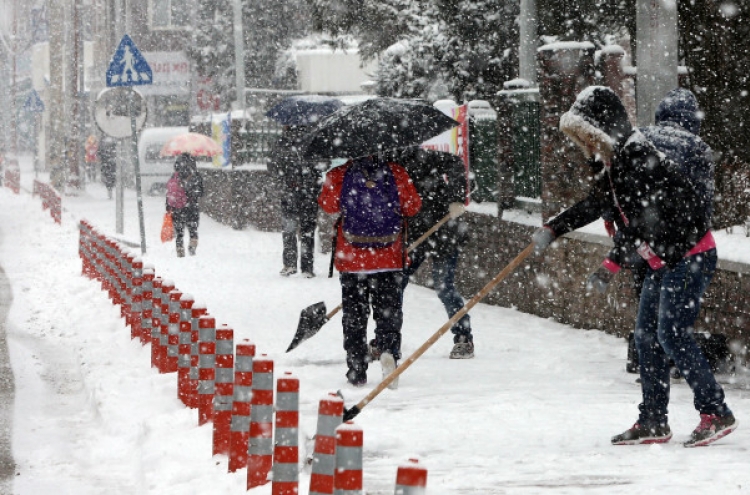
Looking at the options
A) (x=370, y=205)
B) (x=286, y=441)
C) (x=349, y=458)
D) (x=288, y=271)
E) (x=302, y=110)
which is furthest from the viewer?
(x=288, y=271)

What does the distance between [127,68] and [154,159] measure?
20.8 m

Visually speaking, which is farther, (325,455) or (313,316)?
(313,316)

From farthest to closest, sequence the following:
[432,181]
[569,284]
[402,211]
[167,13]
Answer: [167,13], [569,284], [432,181], [402,211]

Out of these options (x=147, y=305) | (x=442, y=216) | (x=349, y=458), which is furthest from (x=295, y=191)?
(x=349, y=458)

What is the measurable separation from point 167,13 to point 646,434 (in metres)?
51.9

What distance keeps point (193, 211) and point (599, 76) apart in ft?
31.9

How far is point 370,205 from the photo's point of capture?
8.86m

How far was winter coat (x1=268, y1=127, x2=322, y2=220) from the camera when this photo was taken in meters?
16.5

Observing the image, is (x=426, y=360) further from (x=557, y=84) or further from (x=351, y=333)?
(x=557, y=84)

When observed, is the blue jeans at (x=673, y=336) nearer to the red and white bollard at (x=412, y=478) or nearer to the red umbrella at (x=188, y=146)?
the red and white bollard at (x=412, y=478)

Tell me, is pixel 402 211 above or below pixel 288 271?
above

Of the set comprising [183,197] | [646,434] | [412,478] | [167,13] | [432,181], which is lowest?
[646,434]

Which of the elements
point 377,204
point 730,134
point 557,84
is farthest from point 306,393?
point 730,134

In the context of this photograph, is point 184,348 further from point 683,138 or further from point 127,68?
point 127,68
